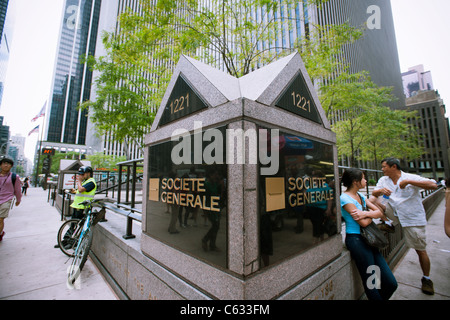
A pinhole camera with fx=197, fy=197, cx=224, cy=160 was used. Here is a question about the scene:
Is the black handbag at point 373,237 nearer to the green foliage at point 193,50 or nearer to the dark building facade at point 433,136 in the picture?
the green foliage at point 193,50

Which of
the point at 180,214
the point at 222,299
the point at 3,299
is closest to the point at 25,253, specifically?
the point at 3,299

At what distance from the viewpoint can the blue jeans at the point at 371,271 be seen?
2315 mm

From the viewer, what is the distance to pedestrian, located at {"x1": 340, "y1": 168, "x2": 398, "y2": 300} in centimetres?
234

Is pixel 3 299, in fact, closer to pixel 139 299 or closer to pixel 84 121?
pixel 139 299

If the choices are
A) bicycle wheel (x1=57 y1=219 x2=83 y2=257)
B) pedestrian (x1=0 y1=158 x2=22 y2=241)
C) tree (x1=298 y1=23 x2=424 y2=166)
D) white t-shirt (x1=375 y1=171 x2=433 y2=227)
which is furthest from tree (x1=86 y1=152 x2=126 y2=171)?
white t-shirt (x1=375 y1=171 x2=433 y2=227)

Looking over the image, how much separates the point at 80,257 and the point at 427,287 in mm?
5805

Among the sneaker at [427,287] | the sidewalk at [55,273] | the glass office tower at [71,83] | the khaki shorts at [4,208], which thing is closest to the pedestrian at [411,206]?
the sneaker at [427,287]

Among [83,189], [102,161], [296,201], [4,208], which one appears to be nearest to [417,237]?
[296,201]

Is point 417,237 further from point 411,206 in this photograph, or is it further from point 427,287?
point 427,287

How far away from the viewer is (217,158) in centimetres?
175
